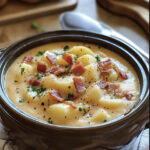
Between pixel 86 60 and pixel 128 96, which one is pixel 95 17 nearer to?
pixel 86 60

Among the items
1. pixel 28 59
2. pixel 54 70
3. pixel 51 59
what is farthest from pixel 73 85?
pixel 28 59

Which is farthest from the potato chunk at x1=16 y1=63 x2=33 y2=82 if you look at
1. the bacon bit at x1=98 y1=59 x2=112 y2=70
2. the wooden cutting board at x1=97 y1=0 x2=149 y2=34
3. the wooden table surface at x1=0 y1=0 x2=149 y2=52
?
the wooden cutting board at x1=97 y1=0 x2=149 y2=34

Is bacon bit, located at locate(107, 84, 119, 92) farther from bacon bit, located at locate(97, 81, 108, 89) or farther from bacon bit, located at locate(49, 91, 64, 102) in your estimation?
bacon bit, located at locate(49, 91, 64, 102)

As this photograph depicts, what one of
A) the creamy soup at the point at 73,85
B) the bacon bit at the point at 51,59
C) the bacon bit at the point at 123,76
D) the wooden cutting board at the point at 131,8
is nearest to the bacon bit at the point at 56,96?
the creamy soup at the point at 73,85

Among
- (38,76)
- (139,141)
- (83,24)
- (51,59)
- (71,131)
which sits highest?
(83,24)

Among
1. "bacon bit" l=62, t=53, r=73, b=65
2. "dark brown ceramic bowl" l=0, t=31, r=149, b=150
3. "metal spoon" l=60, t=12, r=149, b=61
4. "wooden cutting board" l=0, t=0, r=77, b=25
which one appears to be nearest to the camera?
"dark brown ceramic bowl" l=0, t=31, r=149, b=150

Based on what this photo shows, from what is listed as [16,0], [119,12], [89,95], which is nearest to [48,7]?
[16,0]
